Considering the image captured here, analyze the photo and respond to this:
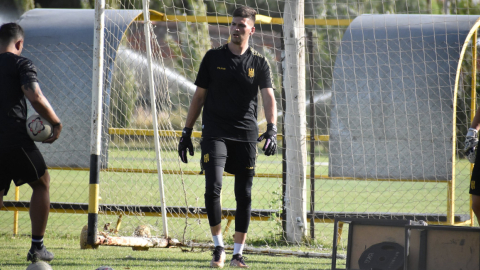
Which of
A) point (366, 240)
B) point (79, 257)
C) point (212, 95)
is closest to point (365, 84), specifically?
point (212, 95)

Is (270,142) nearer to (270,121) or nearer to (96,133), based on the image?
(270,121)

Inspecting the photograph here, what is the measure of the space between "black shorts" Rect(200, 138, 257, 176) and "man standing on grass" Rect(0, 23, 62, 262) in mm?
1212

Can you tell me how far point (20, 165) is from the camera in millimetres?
4309

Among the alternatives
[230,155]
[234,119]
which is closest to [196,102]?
[234,119]

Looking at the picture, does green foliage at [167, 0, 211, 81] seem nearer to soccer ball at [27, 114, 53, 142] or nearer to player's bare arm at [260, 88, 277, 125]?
player's bare arm at [260, 88, 277, 125]

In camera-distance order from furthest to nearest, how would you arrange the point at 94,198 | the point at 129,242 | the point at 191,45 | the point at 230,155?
the point at 191,45 → the point at 129,242 → the point at 94,198 → the point at 230,155

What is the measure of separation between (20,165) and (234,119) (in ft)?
5.69

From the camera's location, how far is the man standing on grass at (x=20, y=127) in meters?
4.29

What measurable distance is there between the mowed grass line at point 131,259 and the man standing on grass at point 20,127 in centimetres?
27

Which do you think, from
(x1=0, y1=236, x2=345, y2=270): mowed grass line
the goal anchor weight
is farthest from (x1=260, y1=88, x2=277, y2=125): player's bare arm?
the goal anchor weight

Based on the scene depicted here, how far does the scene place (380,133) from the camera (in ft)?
22.1

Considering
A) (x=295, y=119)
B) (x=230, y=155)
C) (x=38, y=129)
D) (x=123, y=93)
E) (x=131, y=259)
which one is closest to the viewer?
(x=38, y=129)

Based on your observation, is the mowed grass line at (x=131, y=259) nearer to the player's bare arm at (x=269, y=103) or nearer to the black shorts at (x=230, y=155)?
the black shorts at (x=230, y=155)

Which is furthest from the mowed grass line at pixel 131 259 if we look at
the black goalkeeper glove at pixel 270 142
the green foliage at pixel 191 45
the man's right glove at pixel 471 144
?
the green foliage at pixel 191 45
